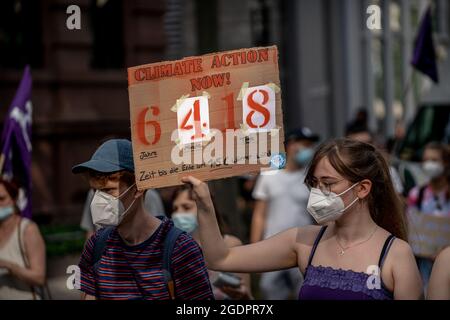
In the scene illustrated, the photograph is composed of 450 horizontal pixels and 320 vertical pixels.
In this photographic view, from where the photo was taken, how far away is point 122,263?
4.16 meters

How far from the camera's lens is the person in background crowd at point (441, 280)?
3.57 meters

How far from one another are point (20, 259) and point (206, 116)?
2.25 meters

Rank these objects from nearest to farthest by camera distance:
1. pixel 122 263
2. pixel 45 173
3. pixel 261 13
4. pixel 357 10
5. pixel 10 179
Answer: pixel 122 263 < pixel 10 179 < pixel 45 173 < pixel 261 13 < pixel 357 10

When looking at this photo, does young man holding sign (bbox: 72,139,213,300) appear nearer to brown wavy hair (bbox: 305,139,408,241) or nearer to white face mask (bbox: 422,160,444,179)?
brown wavy hair (bbox: 305,139,408,241)

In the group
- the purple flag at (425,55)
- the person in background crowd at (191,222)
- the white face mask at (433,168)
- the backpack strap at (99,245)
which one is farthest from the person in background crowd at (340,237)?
the purple flag at (425,55)

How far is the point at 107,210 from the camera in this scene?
4.16 meters

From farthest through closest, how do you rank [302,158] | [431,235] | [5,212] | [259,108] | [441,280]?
[302,158] → [431,235] → [5,212] → [259,108] → [441,280]

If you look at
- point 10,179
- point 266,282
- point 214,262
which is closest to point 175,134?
point 214,262

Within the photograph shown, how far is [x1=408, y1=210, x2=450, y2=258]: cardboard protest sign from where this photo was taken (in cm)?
711

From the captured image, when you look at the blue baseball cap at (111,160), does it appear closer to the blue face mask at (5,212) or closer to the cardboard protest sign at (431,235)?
the blue face mask at (5,212)

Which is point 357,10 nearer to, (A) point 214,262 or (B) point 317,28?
(B) point 317,28

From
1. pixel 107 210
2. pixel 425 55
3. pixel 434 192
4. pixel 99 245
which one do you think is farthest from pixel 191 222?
pixel 425 55

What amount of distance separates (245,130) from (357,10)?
1623 cm

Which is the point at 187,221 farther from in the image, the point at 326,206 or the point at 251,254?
the point at 326,206
